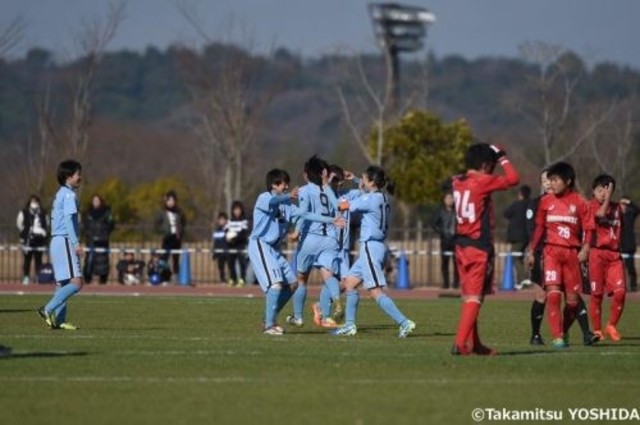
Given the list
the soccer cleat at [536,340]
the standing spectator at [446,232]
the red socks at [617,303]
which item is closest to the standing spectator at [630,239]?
the standing spectator at [446,232]

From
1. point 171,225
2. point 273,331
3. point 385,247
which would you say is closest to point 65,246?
point 273,331

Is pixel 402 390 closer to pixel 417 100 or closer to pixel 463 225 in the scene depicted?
pixel 463 225

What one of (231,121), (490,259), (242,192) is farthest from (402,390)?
(242,192)

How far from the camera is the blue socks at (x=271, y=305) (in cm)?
1973

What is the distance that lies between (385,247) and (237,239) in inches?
670

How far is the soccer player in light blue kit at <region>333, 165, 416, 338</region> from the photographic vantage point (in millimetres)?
19547

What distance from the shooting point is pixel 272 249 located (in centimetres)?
2011

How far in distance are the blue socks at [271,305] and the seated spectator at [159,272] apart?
18360 mm

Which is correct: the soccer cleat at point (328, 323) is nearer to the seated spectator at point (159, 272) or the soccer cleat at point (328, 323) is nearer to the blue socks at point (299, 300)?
the blue socks at point (299, 300)

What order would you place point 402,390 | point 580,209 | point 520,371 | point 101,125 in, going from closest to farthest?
point 402,390 → point 520,371 → point 580,209 → point 101,125

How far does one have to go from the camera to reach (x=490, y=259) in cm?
1612

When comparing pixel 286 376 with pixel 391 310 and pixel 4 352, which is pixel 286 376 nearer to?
pixel 4 352

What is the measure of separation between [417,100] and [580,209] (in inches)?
1544

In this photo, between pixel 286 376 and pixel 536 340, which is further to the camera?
pixel 536 340
